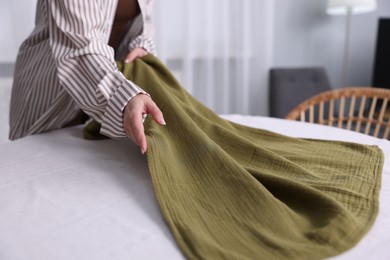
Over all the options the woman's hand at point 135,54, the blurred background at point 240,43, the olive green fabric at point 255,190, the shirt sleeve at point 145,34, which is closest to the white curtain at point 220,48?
the blurred background at point 240,43

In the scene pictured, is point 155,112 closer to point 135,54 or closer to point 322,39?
point 135,54

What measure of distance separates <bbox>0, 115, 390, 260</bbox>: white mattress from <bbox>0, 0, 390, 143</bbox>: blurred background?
0.92 m

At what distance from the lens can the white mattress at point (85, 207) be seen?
0.42 metres

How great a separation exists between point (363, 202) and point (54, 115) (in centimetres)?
72

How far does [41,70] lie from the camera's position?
36.5 inches

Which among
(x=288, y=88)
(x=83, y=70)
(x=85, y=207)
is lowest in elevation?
(x=288, y=88)

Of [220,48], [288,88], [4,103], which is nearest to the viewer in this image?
[4,103]

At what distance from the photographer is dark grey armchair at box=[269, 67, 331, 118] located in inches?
86.2

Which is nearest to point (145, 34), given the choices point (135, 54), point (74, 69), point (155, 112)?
point (135, 54)

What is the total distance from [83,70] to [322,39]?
229cm

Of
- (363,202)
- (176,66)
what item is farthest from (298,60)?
(363,202)

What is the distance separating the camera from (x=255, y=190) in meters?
0.49

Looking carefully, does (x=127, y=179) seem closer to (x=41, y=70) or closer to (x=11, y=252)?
(x=11, y=252)

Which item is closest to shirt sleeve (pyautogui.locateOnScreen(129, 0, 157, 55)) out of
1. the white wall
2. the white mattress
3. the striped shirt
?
the striped shirt
